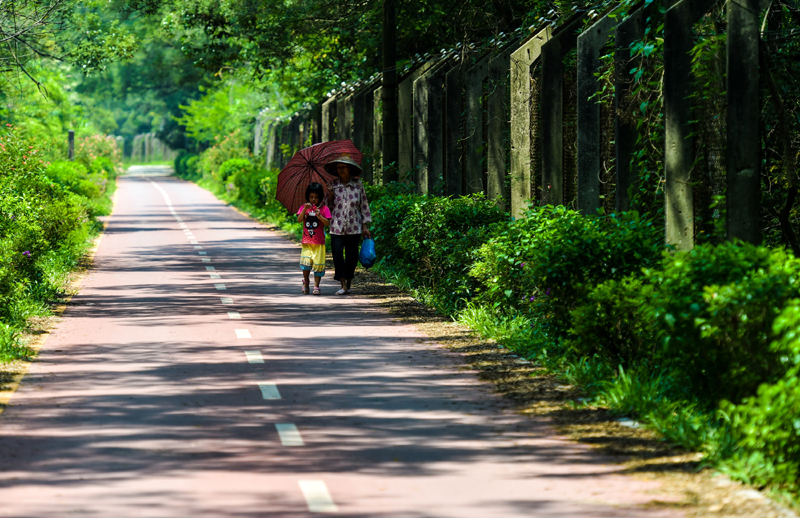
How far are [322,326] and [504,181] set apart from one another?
18.5 ft

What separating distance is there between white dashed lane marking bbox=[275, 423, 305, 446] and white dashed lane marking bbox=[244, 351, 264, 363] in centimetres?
261

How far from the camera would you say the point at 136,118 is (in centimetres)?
11294

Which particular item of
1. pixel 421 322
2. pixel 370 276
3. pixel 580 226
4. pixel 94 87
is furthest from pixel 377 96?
pixel 94 87

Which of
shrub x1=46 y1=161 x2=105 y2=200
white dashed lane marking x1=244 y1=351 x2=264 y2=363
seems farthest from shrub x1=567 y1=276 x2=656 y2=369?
shrub x1=46 y1=161 x2=105 y2=200

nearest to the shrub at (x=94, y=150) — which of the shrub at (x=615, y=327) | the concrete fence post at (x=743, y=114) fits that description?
the shrub at (x=615, y=327)

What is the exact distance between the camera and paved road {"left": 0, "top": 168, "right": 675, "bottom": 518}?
18.7 ft

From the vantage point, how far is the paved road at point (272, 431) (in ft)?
18.7

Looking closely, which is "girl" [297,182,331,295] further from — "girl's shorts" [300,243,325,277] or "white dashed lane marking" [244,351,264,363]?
"white dashed lane marking" [244,351,264,363]

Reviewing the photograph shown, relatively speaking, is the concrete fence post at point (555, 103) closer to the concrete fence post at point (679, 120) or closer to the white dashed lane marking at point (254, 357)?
the concrete fence post at point (679, 120)

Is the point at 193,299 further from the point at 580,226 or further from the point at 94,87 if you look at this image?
the point at 94,87

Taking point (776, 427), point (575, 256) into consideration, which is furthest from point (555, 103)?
point (776, 427)

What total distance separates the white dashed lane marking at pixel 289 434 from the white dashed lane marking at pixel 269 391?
98cm

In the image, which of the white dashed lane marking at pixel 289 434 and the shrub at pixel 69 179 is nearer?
the white dashed lane marking at pixel 289 434

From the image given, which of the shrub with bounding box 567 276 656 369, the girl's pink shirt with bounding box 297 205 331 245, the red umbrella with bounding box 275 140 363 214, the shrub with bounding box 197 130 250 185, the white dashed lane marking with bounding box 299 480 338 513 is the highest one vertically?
the shrub with bounding box 197 130 250 185
